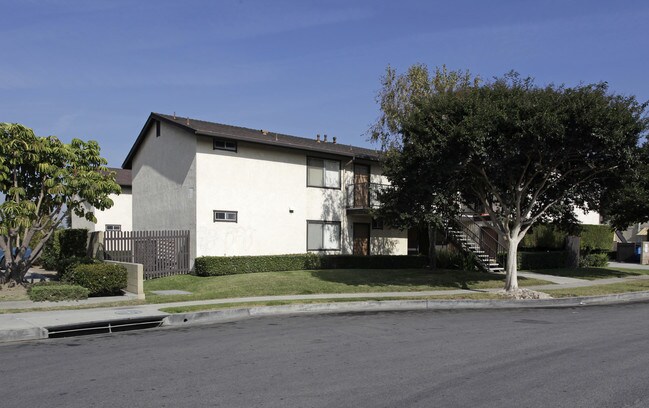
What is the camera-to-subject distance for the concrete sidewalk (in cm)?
1102

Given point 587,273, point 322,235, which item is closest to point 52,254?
point 322,235

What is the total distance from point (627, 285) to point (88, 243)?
826 inches

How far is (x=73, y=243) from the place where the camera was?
77.1 feet

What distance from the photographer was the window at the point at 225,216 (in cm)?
2228

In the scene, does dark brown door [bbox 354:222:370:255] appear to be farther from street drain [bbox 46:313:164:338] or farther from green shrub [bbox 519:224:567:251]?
street drain [bbox 46:313:164:338]

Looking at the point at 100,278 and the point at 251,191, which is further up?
the point at 251,191

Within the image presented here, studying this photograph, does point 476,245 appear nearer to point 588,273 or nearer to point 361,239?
point 588,273

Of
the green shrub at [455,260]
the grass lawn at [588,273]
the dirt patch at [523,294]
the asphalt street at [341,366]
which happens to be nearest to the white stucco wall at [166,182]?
the asphalt street at [341,366]

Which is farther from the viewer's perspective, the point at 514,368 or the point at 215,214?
the point at 215,214

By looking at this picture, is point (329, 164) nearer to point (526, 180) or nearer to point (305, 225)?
point (305, 225)

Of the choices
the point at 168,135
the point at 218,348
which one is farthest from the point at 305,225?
the point at 218,348

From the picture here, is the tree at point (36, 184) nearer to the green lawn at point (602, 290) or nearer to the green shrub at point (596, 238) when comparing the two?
the green lawn at point (602, 290)

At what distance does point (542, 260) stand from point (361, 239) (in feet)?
32.2

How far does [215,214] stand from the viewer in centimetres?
A: 2223
